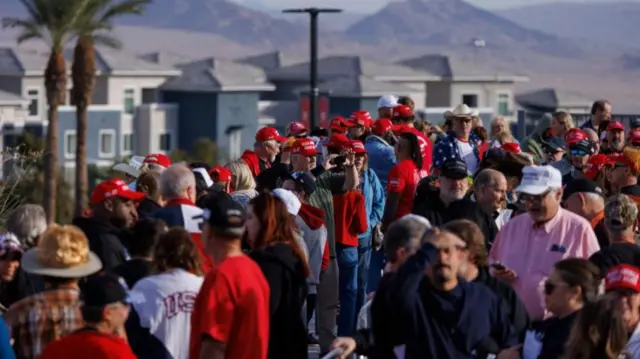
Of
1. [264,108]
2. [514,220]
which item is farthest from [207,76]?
[514,220]

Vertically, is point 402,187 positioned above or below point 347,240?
above

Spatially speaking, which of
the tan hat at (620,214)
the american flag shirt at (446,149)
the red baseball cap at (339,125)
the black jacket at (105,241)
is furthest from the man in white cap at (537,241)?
the red baseball cap at (339,125)

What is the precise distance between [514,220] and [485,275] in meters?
1.09

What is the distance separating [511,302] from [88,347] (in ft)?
8.17

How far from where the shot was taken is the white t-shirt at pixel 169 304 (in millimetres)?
8094

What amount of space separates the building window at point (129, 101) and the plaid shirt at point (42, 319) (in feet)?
313

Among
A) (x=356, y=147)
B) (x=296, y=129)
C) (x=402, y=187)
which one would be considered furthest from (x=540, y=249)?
(x=296, y=129)

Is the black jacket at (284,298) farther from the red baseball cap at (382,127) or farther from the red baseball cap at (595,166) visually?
the red baseball cap at (382,127)

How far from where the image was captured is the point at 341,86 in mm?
105562

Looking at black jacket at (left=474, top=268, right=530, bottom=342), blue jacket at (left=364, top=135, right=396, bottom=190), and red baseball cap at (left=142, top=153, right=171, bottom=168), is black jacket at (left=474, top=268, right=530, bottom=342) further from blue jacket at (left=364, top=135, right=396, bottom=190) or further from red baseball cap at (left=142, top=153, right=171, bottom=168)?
blue jacket at (left=364, top=135, right=396, bottom=190)

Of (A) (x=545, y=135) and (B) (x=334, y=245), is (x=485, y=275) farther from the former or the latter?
(A) (x=545, y=135)

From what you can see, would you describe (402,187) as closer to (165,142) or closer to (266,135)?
(266,135)

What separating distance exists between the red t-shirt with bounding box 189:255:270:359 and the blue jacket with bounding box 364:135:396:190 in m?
6.46

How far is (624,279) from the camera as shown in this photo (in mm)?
7805
